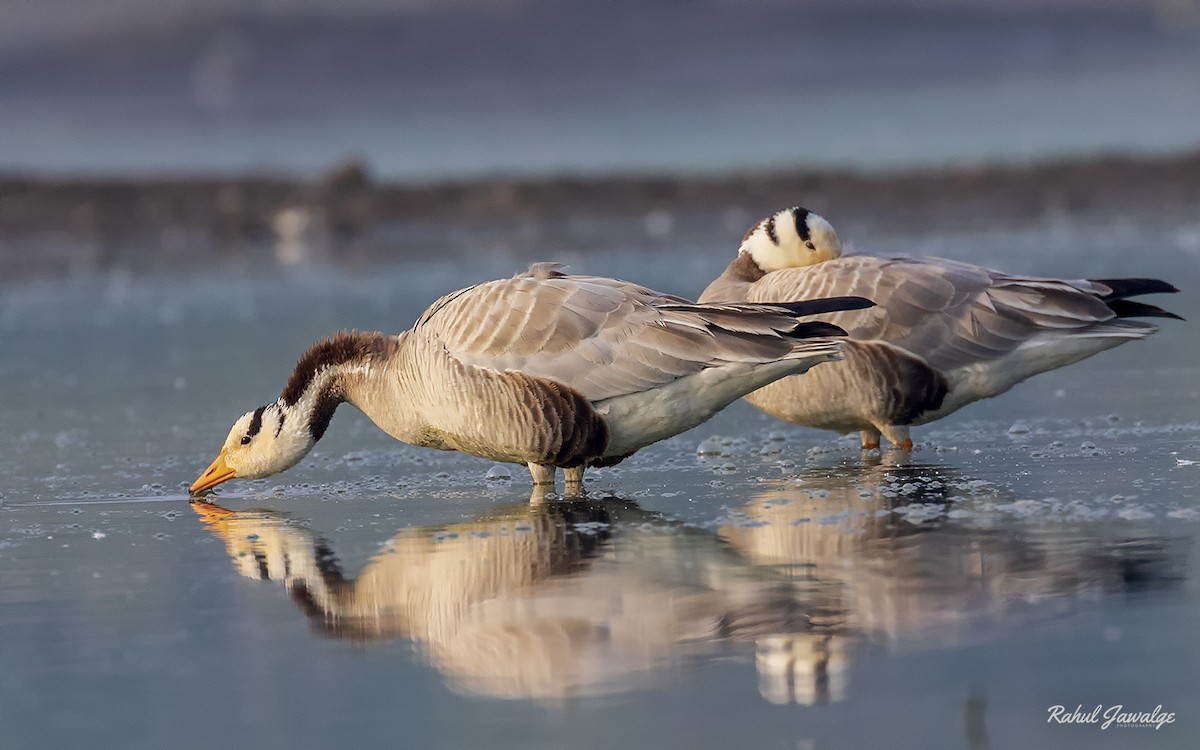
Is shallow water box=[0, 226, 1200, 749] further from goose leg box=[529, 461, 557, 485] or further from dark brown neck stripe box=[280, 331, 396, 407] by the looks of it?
dark brown neck stripe box=[280, 331, 396, 407]

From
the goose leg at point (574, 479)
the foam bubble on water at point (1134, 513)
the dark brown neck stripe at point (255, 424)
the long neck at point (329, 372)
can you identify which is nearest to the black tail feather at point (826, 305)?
the goose leg at point (574, 479)

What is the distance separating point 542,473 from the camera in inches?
309

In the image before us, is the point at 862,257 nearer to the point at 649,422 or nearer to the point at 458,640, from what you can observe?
the point at 649,422

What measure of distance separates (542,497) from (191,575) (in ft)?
6.47

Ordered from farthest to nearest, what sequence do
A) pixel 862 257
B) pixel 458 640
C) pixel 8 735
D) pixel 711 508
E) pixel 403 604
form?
Result: 1. pixel 862 257
2. pixel 711 508
3. pixel 403 604
4. pixel 458 640
5. pixel 8 735

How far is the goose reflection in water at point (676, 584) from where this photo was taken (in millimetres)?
4824

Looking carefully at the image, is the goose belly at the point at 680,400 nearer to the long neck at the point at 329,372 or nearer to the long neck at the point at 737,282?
the long neck at the point at 329,372

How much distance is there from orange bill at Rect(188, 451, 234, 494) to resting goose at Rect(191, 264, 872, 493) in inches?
35.3

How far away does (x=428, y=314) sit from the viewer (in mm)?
8008

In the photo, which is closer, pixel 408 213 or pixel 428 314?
pixel 428 314

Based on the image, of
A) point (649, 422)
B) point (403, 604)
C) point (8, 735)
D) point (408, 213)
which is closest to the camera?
point (8, 735)

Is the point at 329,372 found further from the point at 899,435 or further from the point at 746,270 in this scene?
the point at 899,435

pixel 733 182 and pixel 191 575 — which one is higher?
pixel 733 182

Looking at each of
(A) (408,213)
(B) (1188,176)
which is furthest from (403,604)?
(B) (1188,176)
